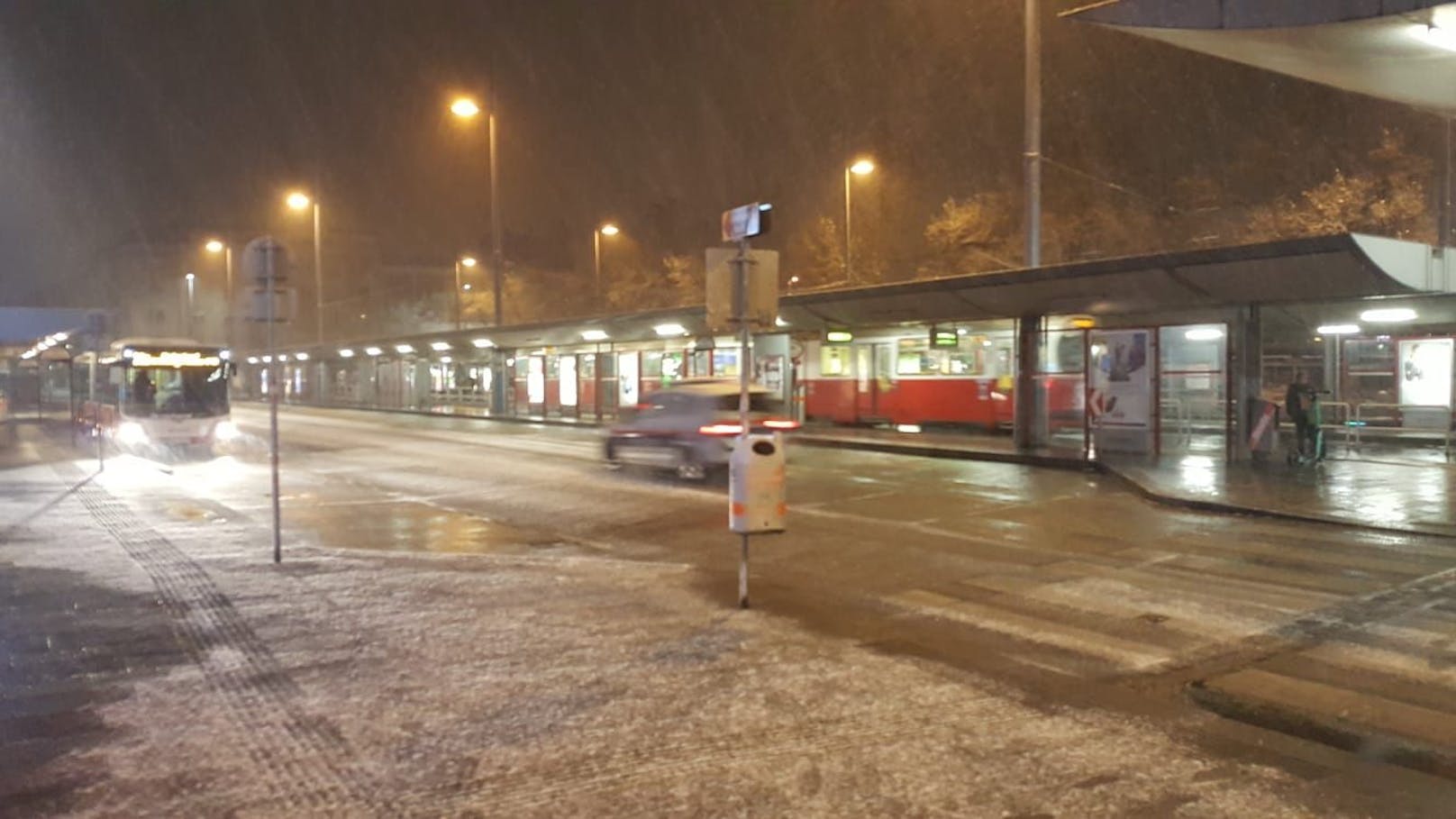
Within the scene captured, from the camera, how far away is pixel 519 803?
15.3 ft

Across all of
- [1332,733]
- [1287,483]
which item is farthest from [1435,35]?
[1287,483]

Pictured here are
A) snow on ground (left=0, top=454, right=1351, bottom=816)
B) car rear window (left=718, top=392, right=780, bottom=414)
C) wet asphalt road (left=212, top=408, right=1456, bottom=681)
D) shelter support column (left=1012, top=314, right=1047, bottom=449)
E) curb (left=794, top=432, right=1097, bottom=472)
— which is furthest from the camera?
shelter support column (left=1012, top=314, right=1047, bottom=449)

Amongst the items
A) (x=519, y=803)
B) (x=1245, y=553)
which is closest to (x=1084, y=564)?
(x=1245, y=553)

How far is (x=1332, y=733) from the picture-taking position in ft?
18.7

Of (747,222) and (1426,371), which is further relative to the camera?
(1426,371)

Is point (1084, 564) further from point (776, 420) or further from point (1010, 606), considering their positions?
point (776, 420)

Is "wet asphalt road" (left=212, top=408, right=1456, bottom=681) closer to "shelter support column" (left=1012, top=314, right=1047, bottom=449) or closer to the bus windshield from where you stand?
"shelter support column" (left=1012, top=314, right=1047, bottom=449)

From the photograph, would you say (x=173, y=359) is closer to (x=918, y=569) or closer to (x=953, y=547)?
(x=953, y=547)

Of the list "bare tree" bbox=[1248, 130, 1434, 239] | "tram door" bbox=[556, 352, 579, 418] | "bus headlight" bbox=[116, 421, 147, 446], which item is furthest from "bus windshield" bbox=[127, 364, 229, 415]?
"bare tree" bbox=[1248, 130, 1434, 239]

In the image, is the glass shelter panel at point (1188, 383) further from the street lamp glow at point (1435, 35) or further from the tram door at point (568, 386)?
the tram door at point (568, 386)

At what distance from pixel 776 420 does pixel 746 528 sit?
991cm

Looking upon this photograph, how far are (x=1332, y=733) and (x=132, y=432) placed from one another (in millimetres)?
25374

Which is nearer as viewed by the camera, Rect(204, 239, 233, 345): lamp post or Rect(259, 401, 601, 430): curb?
Rect(259, 401, 601, 430): curb

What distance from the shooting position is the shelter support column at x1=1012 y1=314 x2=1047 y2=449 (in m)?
22.7
